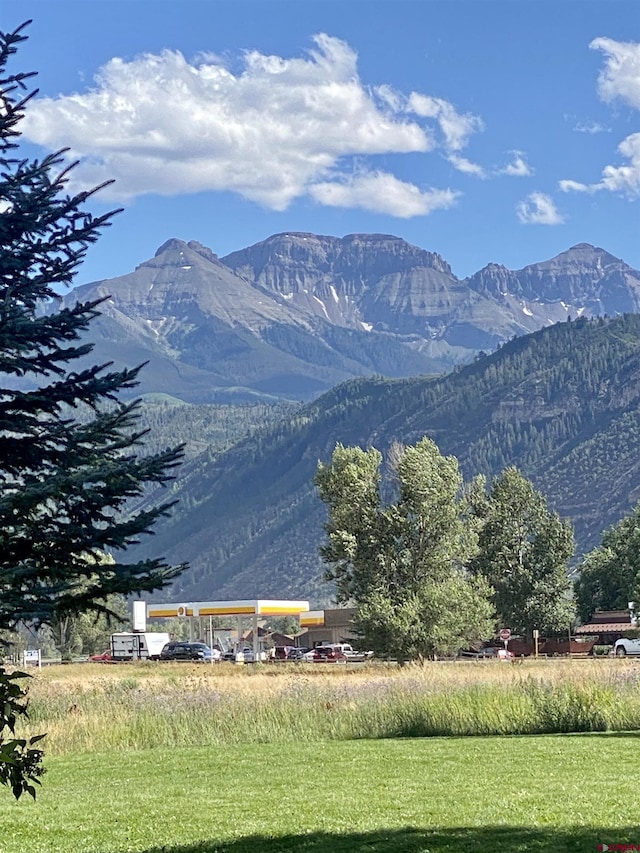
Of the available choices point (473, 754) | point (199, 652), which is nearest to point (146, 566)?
point (473, 754)

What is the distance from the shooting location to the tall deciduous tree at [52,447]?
12.5 meters

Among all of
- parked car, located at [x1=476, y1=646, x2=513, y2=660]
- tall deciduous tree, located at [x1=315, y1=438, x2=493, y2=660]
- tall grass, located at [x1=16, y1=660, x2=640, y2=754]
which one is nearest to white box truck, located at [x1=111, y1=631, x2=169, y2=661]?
parked car, located at [x1=476, y1=646, x2=513, y2=660]

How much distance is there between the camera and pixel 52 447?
43.9 ft

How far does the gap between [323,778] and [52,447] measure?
5411 millimetres

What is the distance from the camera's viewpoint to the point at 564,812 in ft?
37.4

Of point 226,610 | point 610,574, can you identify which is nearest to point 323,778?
point 610,574

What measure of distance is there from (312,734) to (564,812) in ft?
34.7

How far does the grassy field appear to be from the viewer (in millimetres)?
10836

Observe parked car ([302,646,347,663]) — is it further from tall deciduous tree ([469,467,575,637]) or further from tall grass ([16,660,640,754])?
tall grass ([16,660,640,754])

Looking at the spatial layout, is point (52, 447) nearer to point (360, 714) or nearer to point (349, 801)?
point (349, 801)

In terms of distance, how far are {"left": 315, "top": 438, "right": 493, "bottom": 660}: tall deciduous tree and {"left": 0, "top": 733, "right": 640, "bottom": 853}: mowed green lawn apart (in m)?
36.3

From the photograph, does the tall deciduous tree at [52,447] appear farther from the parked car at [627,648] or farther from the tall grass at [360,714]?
the parked car at [627,648]

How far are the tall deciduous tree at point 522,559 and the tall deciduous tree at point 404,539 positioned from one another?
66.0 ft

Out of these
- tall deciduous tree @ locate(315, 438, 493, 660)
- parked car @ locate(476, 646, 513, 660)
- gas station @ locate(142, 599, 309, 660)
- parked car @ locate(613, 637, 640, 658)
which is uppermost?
tall deciduous tree @ locate(315, 438, 493, 660)
